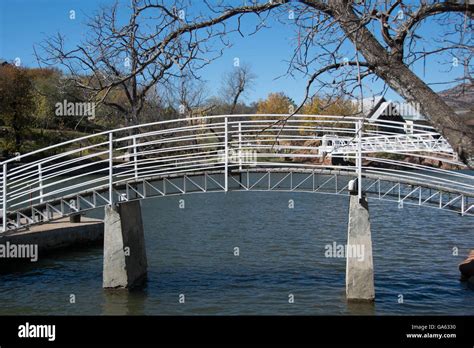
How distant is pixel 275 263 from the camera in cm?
2039

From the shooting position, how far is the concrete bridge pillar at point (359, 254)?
1540cm

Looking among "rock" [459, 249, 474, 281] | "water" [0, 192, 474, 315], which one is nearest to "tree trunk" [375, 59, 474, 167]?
"water" [0, 192, 474, 315]

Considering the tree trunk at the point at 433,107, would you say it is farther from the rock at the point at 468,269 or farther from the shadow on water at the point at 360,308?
the rock at the point at 468,269

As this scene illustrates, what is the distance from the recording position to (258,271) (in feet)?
63.2

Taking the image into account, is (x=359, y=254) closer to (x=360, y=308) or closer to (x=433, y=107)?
(x=360, y=308)

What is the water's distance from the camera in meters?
15.8

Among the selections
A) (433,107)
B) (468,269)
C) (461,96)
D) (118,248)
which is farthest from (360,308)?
(433,107)

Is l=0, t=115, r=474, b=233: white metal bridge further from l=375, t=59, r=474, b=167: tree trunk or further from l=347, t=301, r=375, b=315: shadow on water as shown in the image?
l=375, t=59, r=474, b=167: tree trunk

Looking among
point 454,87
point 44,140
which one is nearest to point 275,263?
point 454,87

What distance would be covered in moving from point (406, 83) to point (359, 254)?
9.10 metres

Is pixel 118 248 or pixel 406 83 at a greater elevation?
pixel 406 83

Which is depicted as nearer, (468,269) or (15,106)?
(468,269)

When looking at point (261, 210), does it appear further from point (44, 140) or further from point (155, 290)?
point (44, 140)
